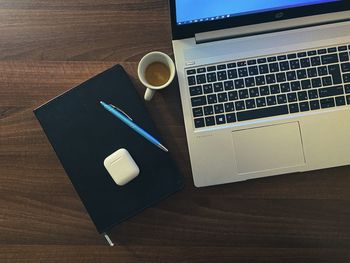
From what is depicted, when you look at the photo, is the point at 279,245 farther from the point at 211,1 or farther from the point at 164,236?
the point at 211,1

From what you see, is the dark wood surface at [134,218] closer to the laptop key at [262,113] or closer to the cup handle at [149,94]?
the cup handle at [149,94]

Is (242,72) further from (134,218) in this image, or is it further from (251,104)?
(134,218)

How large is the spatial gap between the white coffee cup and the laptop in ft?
0.10

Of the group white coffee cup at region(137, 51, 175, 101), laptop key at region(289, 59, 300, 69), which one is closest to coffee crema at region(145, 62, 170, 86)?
white coffee cup at region(137, 51, 175, 101)

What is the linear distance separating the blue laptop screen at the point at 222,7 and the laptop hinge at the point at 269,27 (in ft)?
0.13

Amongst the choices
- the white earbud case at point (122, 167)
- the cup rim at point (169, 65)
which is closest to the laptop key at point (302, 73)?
the cup rim at point (169, 65)

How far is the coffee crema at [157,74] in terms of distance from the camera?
2.47 feet

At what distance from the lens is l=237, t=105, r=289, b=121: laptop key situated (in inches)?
29.1

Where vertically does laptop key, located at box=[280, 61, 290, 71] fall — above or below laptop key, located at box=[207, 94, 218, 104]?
above

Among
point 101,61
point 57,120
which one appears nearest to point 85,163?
point 57,120

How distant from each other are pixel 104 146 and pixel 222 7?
329 mm

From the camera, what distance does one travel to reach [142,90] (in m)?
0.78

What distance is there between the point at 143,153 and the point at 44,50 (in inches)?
11.2

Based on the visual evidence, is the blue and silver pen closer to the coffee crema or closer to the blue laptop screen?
the coffee crema
